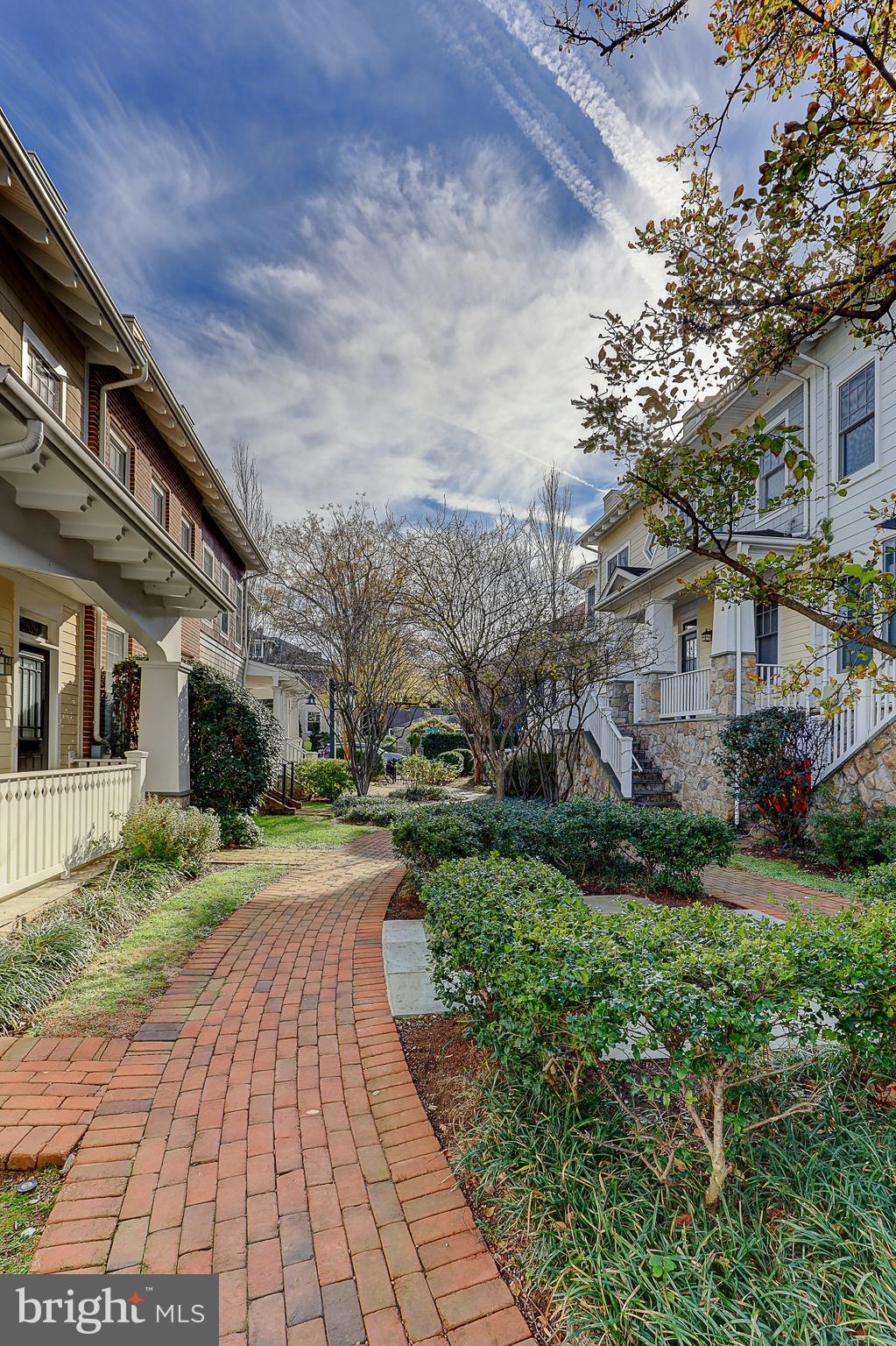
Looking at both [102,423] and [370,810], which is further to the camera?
[370,810]

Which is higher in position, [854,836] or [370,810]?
[854,836]

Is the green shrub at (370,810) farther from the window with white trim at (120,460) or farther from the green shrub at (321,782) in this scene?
the window with white trim at (120,460)

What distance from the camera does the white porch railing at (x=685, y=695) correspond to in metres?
11.3

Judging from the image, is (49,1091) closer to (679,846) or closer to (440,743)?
(679,846)

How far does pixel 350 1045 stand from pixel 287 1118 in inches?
24.1

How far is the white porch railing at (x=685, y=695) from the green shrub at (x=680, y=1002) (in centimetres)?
890

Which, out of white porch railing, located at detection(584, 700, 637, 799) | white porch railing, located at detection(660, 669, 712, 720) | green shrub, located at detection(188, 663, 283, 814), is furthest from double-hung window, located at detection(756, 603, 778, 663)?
green shrub, located at detection(188, 663, 283, 814)

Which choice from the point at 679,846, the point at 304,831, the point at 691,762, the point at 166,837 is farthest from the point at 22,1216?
the point at 691,762

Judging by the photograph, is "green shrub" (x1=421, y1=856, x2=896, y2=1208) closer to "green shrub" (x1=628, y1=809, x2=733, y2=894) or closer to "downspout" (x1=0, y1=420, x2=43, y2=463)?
"green shrub" (x1=628, y1=809, x2=733, y2=894)

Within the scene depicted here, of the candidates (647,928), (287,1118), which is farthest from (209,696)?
(647,928)

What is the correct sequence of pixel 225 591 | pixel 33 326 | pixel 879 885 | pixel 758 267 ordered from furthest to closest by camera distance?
pixel 225 591
pixel 33 326
pixel 879 885
pixel 758 267

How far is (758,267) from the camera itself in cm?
346

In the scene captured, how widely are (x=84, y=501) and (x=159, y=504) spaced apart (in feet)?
22.4

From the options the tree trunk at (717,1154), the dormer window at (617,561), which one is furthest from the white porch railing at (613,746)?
the tree trunk at (717,1154)
